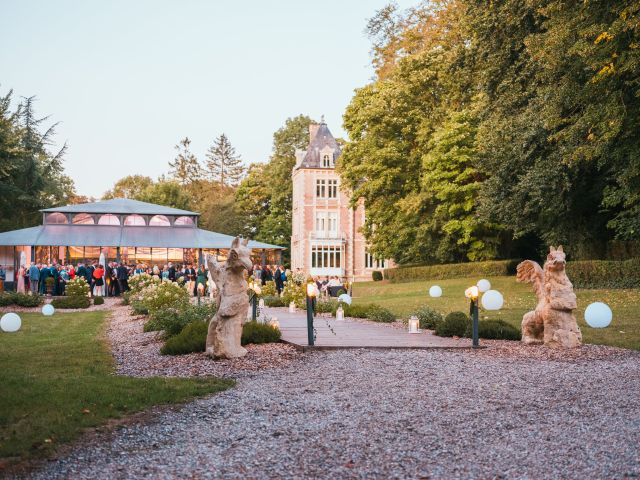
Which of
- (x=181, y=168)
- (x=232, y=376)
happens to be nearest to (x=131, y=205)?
(x=232, y=376)

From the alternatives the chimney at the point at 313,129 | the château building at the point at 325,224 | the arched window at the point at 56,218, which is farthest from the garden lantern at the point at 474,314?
the chimney at the point at 313,129

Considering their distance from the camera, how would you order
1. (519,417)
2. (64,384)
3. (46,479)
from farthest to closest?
(64,384) → (519,417) → (46,479)

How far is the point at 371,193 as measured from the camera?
3988 cm

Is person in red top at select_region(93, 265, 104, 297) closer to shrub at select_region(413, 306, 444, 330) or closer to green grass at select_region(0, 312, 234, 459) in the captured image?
green grass at select_region(0, 312, 234, 459)

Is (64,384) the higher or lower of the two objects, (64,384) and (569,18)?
the lower

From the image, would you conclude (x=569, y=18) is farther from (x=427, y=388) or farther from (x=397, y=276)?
(x=397, y=276)

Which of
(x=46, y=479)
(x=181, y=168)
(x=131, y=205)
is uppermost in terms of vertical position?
(x=181, y=168)

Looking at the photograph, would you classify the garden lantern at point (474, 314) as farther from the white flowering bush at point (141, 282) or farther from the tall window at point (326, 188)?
the tall window at point (326, 188)

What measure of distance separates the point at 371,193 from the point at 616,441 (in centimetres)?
3434

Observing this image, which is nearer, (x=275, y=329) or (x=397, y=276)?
(x=275, y=329)

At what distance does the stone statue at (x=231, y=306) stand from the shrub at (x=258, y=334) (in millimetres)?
1268

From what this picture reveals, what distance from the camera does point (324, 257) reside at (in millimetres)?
61906

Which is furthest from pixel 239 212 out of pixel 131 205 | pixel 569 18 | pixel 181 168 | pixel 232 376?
pixel 232 376

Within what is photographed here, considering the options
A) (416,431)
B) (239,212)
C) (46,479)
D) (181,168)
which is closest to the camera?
(46,479)
